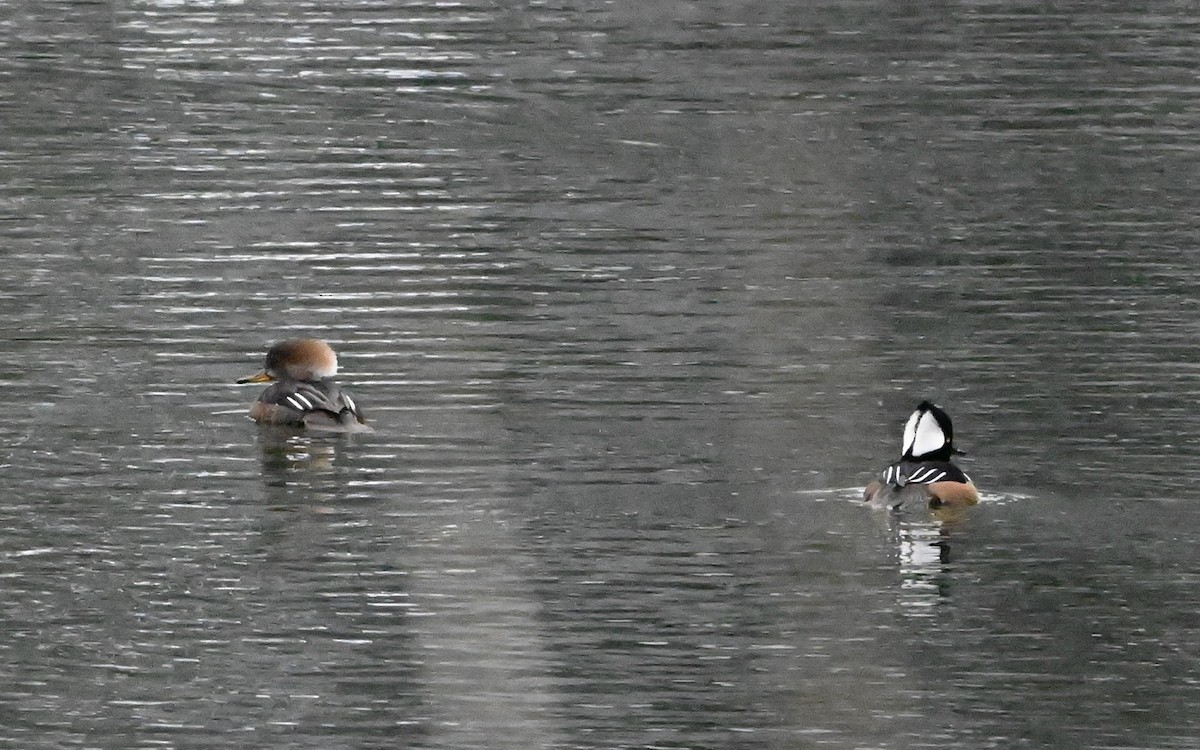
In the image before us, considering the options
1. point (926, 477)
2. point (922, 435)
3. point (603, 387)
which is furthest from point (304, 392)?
point (926, 477)

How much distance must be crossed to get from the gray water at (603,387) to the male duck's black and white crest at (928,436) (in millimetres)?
336

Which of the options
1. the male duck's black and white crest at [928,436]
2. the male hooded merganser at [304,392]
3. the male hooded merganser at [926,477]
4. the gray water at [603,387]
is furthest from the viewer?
the male hooded merganser at [304,392]

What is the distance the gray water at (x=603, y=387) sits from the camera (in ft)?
34.2

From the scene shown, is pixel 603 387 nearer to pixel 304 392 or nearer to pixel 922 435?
pixel 304 392

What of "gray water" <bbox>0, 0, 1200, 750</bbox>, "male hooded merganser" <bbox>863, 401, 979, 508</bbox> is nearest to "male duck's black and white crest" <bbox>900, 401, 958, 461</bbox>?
"male hooded merganser" <bbox>863, 401, 979, 508</bbox>

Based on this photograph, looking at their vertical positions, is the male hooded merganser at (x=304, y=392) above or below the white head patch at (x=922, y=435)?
below

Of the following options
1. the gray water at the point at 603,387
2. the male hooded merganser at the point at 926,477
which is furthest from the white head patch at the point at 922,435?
the gray water at the point at 603,387

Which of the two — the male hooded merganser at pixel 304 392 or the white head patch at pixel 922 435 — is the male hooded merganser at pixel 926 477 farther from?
the male hooded merganser at pixel 304 392

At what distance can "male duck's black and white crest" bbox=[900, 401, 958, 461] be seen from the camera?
43.7 ft

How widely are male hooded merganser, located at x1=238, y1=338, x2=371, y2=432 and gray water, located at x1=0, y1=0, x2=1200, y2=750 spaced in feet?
0.73

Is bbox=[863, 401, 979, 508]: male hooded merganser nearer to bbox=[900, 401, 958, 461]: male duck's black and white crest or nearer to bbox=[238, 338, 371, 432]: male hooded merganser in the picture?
bbox=[900, 401, 958, 461]: male duck's black and white crest

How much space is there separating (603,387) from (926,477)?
2988mm

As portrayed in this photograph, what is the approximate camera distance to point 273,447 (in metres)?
15.0

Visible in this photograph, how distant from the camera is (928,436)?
1340 cm
